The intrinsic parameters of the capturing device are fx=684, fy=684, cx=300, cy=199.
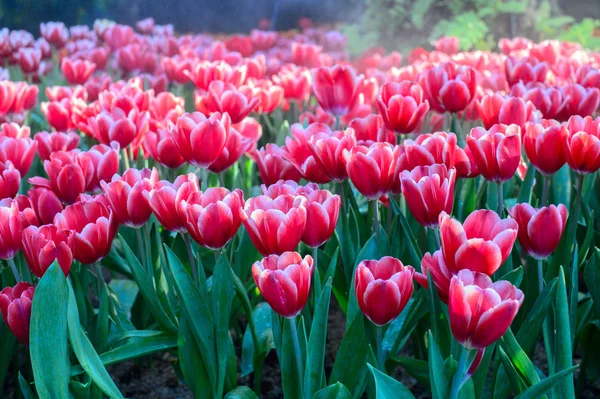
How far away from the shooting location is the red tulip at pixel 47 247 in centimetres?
124

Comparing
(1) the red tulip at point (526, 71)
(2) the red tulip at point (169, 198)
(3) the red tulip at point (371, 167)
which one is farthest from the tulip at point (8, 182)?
(1) the red tulip at point (526, 71)

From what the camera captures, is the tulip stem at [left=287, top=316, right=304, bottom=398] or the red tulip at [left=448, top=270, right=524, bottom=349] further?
the tulip stem at [left=287, top=316, right=304, bottom=398]

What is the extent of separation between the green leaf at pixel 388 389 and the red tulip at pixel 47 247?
0.60 m

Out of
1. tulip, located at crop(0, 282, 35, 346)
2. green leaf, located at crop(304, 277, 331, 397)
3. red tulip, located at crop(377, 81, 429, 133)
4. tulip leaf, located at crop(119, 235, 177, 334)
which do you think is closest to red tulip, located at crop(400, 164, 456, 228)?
green leaf, located at crop(304, 277, 331, 397)

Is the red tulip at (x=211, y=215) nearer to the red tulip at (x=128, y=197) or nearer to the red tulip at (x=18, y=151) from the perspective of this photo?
the red tulip at (x=128, y=197)

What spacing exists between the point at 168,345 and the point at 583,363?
1044 mm

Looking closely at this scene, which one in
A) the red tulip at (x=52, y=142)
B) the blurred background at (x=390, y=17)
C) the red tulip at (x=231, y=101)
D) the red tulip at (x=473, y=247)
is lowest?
the red tulip at (x=473, y=247)

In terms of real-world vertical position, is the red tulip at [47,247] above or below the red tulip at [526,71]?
below

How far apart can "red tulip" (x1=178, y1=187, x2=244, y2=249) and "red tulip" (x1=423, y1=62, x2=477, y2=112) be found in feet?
2.71

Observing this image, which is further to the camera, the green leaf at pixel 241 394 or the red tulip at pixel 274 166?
the red tulip at pixel 274 166

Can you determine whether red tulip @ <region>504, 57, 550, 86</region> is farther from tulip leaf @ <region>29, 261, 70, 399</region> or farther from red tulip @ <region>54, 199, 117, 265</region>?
tulip leaf @ <region>29, 261, 70, 399</region>

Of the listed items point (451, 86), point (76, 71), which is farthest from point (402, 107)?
point (76, 71)

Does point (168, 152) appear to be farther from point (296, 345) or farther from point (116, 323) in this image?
point (296, 345)

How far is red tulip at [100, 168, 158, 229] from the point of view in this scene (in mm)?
1389
